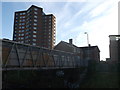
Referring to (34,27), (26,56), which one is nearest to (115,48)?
(26,56)

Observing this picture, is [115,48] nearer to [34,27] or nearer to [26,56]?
[26,56]

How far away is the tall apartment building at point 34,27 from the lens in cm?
6862

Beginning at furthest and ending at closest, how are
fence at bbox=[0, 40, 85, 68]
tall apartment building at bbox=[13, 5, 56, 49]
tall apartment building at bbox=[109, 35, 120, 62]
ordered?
tall apartment building at bbox=[13, 5, 56, 49] < tall apartment building at bbox=[109, 35, 120, 62] < fence at bbox=[0, 40, 85, 68]

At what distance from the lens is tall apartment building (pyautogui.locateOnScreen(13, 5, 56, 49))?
6862cm

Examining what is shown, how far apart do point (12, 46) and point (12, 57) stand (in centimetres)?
116

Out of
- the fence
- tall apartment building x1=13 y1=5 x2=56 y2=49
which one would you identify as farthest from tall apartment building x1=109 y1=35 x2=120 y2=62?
tall apartment building x1=13 y1=5 x2=56 y2=49

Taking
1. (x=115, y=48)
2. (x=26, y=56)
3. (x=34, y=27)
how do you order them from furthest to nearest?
1. (x=34, y=27)
2. (x=115, y=48)
3. (x=26, y=56)

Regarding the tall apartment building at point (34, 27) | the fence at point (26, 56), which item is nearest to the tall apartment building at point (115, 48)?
the fence at point (26, 56)

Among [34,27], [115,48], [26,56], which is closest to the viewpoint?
[26,56]

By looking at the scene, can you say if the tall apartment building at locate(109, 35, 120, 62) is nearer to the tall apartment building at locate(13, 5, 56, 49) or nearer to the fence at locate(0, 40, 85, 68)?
the fence at locate(0, 40, 85, 68)

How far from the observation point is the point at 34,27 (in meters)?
68.9

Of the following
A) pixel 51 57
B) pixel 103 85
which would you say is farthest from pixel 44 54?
pixel 103 85

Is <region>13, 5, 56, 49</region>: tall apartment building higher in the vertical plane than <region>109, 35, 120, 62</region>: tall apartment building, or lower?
higher

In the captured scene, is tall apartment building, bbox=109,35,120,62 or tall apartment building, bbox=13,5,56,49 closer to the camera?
tall apartment building, bbox=109,35,120,62
